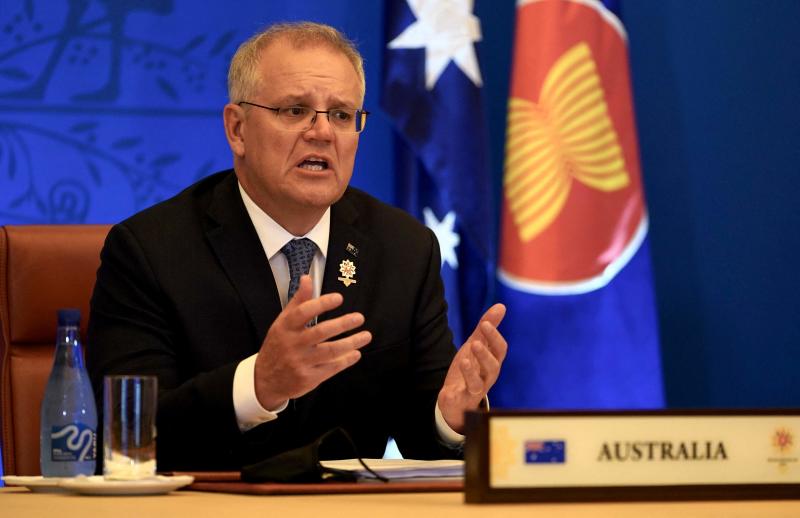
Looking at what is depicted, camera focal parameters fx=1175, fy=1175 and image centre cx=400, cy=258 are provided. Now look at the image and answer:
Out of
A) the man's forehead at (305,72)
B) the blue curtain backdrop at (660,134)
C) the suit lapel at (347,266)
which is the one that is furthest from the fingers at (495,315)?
the blue curtain backdrop at (660,134)

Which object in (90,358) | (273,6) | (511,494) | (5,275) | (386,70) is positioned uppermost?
(273,6)

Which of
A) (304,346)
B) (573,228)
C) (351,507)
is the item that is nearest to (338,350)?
(304,346)

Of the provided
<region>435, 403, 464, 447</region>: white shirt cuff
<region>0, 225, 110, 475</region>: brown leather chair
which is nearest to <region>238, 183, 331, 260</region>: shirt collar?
<region>0, 225, 110, 475</region>: brown leather chair

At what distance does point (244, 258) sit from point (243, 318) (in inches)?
5.7

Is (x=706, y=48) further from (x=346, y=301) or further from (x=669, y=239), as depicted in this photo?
(x=346, y=301)

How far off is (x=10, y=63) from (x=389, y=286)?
80.9 inches

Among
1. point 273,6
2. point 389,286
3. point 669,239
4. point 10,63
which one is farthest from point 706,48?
point 10,63

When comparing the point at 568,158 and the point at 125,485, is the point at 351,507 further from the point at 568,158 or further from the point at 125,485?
the point at 568,158

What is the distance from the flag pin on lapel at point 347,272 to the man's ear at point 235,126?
1.27 feet

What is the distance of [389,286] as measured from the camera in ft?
9.09

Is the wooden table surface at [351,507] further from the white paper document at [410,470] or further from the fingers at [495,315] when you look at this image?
the fingers at [495,315]

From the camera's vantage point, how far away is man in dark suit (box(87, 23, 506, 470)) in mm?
2504

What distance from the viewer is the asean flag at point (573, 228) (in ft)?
12.7

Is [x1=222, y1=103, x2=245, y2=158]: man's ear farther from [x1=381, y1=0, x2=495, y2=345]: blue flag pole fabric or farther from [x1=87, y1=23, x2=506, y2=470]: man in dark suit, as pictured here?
[x1=381, y1=0, x2=495, y2=345]: blue flag pole fabric
